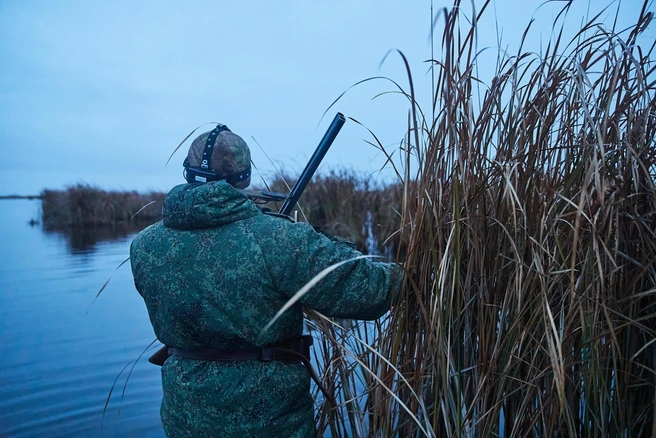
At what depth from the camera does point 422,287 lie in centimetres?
181

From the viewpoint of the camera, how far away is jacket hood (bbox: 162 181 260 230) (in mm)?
1806

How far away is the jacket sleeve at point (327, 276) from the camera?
179cm

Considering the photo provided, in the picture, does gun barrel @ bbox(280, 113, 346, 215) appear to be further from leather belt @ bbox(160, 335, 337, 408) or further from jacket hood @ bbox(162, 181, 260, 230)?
leather belt @ bbox(160, 335, 337, 408)

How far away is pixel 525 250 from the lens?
1.74m

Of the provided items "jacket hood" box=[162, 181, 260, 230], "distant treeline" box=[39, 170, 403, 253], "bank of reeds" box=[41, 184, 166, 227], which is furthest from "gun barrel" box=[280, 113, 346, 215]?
"bank of reeds" box=[41, 184, 166, 227]

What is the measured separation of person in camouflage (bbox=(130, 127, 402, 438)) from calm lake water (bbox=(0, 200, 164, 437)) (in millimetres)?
1175

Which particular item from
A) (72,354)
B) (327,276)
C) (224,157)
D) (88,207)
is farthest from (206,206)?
(88,207)

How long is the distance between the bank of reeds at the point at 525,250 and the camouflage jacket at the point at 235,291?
0.20 metres

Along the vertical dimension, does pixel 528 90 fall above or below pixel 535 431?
above

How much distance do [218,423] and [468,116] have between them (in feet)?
4.34

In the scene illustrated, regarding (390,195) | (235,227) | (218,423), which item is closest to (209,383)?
(218,423)

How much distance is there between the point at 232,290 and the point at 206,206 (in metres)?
0.29

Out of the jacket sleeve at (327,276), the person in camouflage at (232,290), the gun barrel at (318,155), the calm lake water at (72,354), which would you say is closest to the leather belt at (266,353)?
the person in camouflage at (232,290)

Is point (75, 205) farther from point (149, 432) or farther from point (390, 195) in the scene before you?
point (149, 432)
